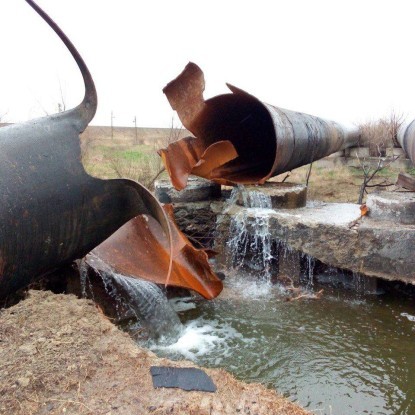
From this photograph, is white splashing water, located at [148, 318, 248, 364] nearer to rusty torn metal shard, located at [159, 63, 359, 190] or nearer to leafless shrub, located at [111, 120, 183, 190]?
rusty torn metal shard, located at [159, 63, 359, 190]

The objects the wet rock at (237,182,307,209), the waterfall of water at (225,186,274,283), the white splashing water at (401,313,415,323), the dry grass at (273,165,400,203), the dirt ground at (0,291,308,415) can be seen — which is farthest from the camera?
the dry grass at (273,165,400,203)

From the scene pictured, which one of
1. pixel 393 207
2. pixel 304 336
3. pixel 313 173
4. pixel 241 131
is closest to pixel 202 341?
pixel 304 336

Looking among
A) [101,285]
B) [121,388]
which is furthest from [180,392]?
[101,285]

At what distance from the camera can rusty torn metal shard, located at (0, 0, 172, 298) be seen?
1.49 metres

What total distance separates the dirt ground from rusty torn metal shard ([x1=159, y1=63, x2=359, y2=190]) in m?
2.76

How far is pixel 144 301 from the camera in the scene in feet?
14.9

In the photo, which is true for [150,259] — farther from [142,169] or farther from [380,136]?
[380,136]

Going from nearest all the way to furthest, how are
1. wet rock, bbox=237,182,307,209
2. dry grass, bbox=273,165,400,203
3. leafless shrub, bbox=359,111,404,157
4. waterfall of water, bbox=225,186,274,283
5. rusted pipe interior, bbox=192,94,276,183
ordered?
1. waterfall of water, bbox=225,186,274,283
2. wet rock, bbox=237,182,307,209
3. rusted pipe interior, bbox=192,94,276,183
4. dry grass, bbox=273,165,400,203
5. leafless shrub, bbox=359,111,404,157

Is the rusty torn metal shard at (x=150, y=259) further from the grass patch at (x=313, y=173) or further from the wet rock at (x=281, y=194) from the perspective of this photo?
the grass patch at (x=313, y=173)

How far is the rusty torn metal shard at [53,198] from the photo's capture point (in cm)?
149

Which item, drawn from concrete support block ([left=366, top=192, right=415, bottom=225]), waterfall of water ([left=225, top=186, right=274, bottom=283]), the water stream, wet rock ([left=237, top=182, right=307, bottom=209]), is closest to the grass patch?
wet rock ([left=237, top=182, right=307, bottom=209])

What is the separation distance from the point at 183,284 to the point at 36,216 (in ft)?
8.99

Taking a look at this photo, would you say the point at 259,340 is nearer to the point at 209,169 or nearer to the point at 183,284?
the point at 183,284

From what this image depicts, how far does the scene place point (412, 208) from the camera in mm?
4996
